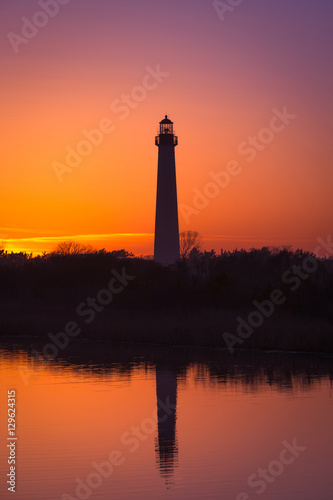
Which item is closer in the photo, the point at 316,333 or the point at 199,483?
the point at 199,483

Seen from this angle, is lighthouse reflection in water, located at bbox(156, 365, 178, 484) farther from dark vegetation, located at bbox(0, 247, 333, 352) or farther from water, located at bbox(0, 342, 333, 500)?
dark vegetation, located at bbox(0, 247, 333, 352)

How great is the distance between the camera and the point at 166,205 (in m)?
49.4

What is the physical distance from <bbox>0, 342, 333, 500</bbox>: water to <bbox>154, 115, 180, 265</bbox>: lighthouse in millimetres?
25112

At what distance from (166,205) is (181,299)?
13.2 meters

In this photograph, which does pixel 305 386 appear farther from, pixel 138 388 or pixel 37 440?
pixel 37 440

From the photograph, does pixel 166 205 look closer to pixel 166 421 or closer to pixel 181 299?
pixel 181 299

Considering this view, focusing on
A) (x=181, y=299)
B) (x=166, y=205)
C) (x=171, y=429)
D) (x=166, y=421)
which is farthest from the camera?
(x=166, y=205)

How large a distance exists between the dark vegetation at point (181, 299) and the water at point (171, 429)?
4010 millimetres

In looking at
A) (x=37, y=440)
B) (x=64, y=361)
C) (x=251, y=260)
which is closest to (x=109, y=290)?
(x=251, y=260)

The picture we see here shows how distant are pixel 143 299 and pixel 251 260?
11.9 metres

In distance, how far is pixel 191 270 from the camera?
143 feet

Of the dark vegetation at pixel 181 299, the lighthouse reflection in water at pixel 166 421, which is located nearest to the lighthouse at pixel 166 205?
the dark vegetation at pixel 181 299

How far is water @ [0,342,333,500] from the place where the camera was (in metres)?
10.7

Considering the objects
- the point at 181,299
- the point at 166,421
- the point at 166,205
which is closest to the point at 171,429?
the point at 166,421
